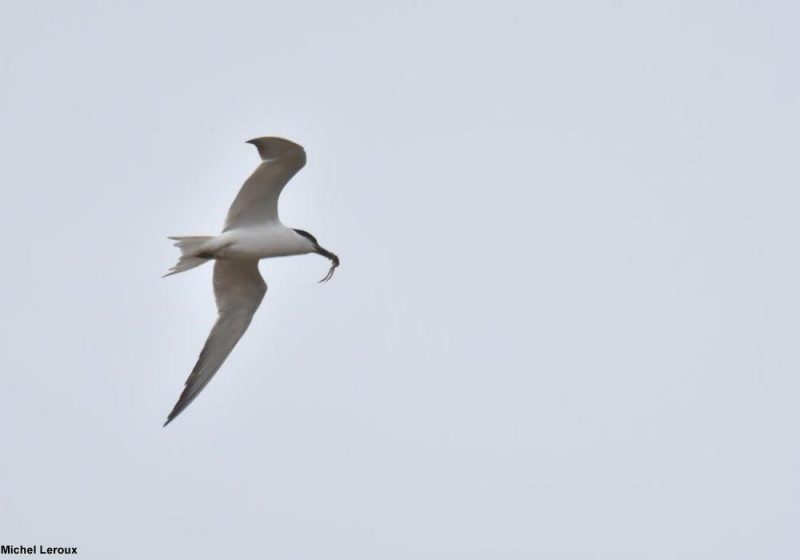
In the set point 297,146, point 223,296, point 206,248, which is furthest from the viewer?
point 223,296

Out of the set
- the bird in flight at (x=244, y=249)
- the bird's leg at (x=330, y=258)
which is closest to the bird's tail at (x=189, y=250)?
the bird in flight at (x=244, y=249)

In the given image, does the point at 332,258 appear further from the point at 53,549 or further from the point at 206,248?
the point at 53,549

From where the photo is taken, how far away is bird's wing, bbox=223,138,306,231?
1445 centimetres

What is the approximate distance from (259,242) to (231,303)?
4.12 feet

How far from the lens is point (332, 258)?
16.1 m

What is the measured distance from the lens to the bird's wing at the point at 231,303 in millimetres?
16250

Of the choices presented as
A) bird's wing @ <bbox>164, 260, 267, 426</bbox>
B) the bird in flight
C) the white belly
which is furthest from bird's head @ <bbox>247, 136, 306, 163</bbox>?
bird's wing @ <bbox>164, 260, 267, 426</bbox>

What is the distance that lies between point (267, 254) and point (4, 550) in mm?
4082

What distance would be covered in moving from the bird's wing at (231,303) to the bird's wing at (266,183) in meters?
0.78

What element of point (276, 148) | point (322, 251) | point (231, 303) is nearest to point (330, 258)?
point (322, 251)

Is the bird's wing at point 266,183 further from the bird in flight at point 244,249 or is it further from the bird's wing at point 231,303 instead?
the bird's wing at point 231,303

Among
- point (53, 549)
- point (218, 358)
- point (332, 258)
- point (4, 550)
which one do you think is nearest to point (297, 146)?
point (332, 258)

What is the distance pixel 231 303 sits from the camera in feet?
54.2

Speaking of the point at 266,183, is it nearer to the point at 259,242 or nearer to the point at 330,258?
the point at 259,242
